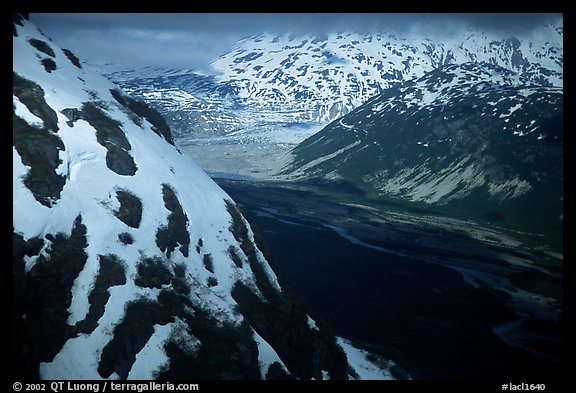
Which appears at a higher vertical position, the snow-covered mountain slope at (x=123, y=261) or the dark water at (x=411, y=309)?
the snow-covered mountain slope at (x=123, y=261)

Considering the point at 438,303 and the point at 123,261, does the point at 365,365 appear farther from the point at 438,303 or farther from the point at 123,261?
the point at 438,303

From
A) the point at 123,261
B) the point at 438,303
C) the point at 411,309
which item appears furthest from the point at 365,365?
the point at 438,303

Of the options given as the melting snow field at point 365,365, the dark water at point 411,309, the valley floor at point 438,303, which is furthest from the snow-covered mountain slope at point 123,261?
the dark water at point 411,309

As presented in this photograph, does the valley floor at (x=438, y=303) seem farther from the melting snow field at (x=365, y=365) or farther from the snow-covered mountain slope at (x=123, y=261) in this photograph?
the snow-covered mountain slope at (x=123, y=261)

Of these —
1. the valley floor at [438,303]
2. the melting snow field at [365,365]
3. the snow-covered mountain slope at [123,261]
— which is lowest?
the valley floor at [438,303]

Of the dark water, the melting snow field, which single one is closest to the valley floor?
the dark water

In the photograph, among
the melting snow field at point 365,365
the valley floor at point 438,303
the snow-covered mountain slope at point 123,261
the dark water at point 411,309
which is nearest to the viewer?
the snow-covered mountain slope at point 123,261

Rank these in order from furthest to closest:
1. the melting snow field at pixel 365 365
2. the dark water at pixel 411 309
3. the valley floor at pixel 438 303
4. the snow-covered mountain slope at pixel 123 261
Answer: the valley floor at pixel 438 303, the dark water at pixel 411 309, the melting snow field at pixel 365 365, the snow-covered mountain slope at pixel 123 261
